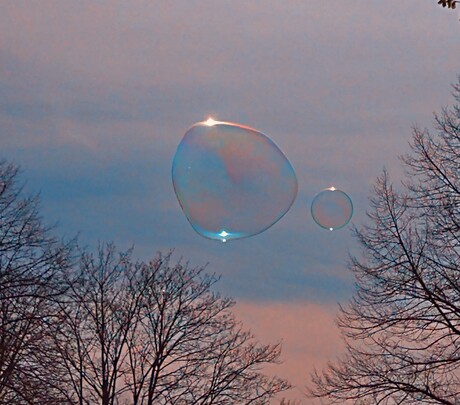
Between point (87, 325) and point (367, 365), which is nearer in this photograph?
point (367, 365)

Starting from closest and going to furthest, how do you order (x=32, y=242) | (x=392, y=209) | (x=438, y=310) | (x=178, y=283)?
1. (x=438, y=310)
2. (x=392, y=209)
3. (x=32, y=242)
4. (x=178, y=283)

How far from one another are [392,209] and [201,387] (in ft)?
33.8

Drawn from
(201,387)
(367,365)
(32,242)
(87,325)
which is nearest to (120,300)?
(87,325)

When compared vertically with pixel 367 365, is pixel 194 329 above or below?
above

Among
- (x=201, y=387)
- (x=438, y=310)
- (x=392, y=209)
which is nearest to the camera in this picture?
(x=438, y=310)

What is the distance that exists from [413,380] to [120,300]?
1247 cm

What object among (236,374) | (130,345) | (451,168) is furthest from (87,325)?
(451,168)

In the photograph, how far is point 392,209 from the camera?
58.5 ft

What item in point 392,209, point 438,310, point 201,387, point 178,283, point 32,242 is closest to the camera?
point 438,310

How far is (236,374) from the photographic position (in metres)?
25.9

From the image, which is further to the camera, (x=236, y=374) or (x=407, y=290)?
(x=236, y=374)

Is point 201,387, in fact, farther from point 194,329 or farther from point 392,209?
point 392,209

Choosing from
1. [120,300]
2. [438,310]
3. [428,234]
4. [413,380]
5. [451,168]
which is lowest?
[413,380]

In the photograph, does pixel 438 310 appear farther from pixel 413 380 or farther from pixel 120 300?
pixel 120 300
